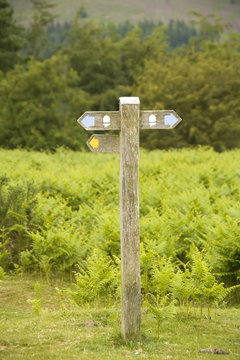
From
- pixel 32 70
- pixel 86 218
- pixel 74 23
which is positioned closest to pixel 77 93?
pixel 32 70

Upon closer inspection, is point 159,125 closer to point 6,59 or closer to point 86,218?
point 86,218

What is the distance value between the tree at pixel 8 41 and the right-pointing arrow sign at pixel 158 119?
154 ft

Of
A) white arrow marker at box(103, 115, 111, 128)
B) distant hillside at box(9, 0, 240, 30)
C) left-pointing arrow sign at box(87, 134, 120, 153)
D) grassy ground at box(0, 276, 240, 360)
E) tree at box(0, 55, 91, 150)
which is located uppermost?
distant hillside at box(9, 0, 240, 30)

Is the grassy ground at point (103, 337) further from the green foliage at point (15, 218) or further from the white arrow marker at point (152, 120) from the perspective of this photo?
the green foliage at point (15, 218)

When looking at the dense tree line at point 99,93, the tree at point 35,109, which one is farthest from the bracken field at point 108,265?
the dense tree line at point 99,93

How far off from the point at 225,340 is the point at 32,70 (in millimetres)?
39327

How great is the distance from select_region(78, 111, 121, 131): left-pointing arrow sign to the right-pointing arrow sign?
1.06 ft

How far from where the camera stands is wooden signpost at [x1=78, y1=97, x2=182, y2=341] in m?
6.59

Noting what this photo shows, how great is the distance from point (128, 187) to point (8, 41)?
160 ft

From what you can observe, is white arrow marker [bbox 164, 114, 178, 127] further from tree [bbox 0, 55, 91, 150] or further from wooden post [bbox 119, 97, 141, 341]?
tree [bbox 0, 55, 91, 150]

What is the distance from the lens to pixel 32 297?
11062 mm

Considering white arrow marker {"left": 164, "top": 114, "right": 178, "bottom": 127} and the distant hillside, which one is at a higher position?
the distant hillside

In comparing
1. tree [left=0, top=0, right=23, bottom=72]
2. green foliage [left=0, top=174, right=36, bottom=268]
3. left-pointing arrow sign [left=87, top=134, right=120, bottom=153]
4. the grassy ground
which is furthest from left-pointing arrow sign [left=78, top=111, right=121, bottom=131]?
tree [left=0, top=0, right=23, bottom=72]

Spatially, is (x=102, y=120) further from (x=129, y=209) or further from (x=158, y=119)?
(x=129, y=209)
